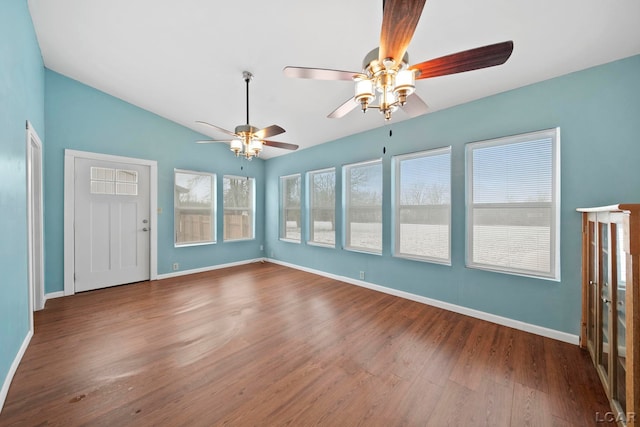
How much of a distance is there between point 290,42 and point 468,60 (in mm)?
1676

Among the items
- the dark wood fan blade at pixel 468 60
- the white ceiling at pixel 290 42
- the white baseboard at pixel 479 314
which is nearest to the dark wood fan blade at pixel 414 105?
the dark wood fan blade at pixel 468 60

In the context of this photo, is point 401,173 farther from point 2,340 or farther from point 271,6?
point 2,340

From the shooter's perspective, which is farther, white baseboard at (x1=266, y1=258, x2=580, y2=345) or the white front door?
the white front door

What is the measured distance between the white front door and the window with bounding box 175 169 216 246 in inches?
19.9

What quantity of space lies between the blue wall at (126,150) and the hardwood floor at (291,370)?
4.55 feet

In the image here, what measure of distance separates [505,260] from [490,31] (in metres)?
2.30

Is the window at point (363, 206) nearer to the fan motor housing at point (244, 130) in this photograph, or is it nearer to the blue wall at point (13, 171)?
the fan motor housing at point (244, 130)

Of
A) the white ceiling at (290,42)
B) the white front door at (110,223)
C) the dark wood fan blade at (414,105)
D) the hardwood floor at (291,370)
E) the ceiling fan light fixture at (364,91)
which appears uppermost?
the white ceiling at (290,42)

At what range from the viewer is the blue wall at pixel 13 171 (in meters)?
1.64

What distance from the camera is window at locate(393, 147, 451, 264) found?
313 cm

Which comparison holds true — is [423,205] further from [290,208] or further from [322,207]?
[290,208]

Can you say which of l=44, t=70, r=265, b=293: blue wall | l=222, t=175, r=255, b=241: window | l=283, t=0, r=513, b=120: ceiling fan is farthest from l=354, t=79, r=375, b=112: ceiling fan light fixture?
l=222, t=175, r=255, b=241: window

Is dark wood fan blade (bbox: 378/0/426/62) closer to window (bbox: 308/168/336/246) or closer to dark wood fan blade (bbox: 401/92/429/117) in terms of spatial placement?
dark wood fan blade (bbox: 401/92/429/117)

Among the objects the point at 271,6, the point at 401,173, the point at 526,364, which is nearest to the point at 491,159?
the point at 401,173
